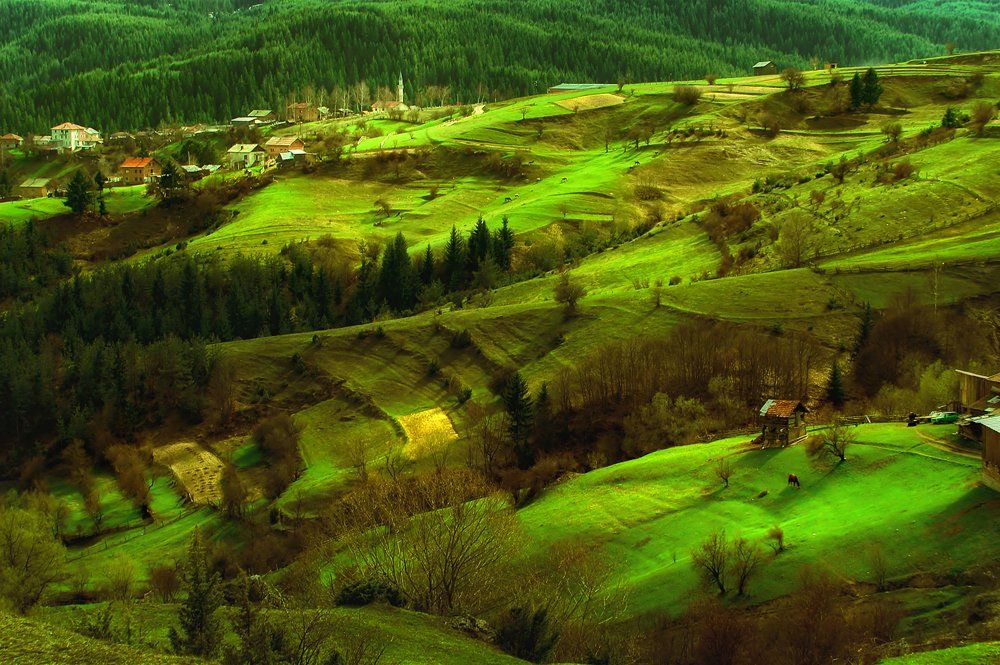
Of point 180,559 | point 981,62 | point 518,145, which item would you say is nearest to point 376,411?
point 180,559

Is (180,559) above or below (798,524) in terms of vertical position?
below

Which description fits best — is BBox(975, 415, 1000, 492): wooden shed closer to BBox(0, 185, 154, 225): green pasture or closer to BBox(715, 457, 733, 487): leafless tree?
BBox(715, 457, 733, 487): leafless tree

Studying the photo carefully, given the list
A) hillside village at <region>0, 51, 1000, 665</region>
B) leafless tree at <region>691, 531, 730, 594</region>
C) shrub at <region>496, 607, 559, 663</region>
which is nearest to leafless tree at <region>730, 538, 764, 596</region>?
hillside village at <region>0, 51, 1000, 665</region>

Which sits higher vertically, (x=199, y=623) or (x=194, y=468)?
(x=199, y=623)

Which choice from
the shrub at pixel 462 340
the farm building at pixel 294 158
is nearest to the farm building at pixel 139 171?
the farm building at pixel 294 158

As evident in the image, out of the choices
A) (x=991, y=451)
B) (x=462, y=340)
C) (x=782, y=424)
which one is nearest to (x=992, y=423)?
(x=991, y=451)

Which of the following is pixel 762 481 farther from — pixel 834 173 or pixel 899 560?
pixel 834 173

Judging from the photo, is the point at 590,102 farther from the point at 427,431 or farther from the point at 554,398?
the point at 427,431
